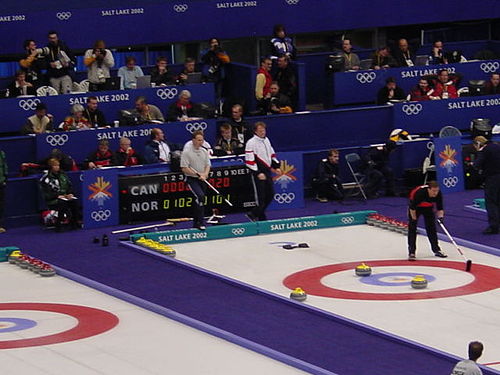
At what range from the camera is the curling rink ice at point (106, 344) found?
17.2 meters

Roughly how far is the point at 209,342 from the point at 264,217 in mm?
8647

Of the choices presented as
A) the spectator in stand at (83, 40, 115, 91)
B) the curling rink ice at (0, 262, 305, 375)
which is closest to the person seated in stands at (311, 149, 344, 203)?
the spectator in stand at (83, 40, 115, 91)

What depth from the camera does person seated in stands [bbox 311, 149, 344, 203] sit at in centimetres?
2917

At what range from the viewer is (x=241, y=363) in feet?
56.6

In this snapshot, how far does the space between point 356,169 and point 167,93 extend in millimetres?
4414

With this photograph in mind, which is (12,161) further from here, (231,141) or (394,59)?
(394,59)

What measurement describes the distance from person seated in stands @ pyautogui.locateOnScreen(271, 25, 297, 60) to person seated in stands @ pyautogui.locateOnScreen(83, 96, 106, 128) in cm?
492

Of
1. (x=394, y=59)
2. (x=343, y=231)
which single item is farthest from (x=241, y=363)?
(x=394, y=59)

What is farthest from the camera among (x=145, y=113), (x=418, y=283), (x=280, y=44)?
(x=280, y=44)

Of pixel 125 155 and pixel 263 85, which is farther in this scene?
pixel 263 85

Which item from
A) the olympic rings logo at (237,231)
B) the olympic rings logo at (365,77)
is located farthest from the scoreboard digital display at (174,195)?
the olympic rings logo at (365,77)

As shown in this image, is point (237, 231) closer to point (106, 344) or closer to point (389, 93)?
point (389, 93)

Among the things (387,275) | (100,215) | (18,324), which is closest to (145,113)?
(100,215)

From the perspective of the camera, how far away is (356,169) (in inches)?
1185
